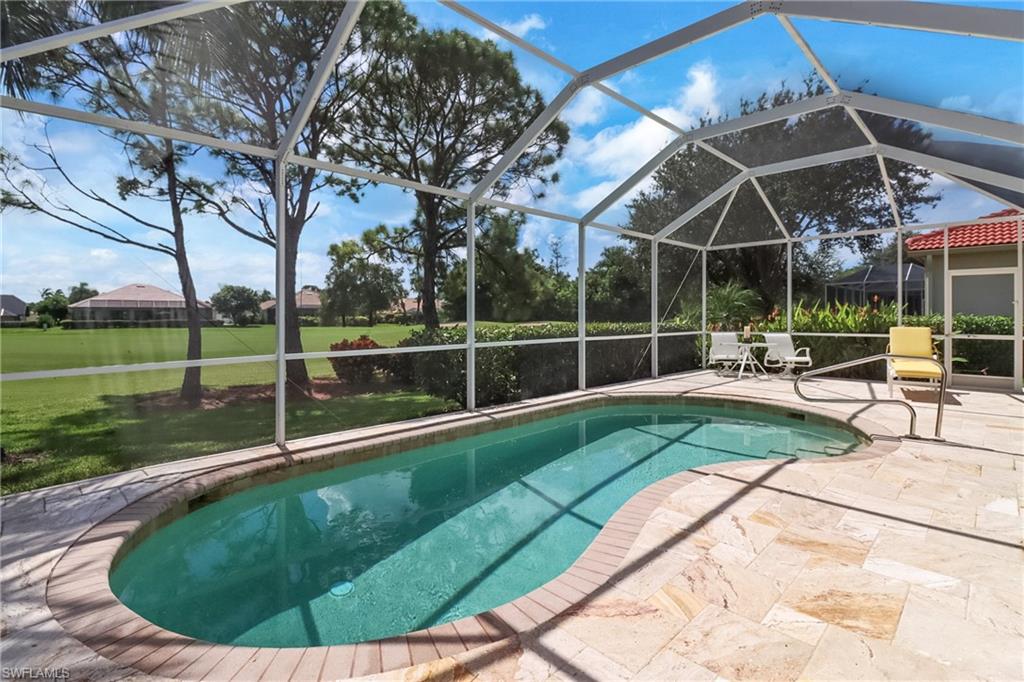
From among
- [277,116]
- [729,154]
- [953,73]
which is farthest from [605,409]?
[277,116]

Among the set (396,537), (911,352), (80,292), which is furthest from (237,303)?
(911,352)

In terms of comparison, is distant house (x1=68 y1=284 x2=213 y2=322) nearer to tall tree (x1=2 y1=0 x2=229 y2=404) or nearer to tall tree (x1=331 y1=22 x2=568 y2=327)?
tall tree (x1=2 y1=0 x2=229 y2=404)

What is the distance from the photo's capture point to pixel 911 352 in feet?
26.1

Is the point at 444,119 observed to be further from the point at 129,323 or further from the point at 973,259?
the point at 973,259

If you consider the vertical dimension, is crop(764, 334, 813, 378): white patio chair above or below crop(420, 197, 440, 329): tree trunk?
below

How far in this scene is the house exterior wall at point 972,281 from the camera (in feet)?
28.8

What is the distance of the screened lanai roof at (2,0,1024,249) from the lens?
11.8 feet

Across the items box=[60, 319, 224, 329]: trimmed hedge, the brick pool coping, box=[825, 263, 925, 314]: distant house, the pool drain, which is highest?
box=[825, 263, 925, 314]: distant house

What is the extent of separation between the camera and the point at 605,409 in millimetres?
7676

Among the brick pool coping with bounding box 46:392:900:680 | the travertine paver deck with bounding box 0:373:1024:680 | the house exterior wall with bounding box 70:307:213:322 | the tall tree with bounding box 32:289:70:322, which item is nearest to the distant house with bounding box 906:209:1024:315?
the travertine paver deck with bounding box 0:373:1024:680

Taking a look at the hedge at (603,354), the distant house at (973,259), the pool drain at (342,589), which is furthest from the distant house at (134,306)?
the distant house at (973,259)

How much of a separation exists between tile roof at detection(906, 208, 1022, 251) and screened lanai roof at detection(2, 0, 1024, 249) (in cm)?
154

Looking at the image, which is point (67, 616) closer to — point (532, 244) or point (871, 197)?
point (532, 244)

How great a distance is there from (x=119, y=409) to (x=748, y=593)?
6.83 metres
